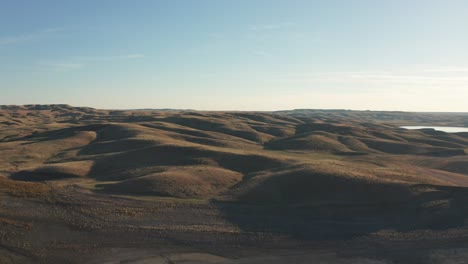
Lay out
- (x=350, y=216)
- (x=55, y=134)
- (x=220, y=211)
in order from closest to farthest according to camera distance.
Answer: (x=350, y=216) < (x=220, y=211) < (x=55, y=134)

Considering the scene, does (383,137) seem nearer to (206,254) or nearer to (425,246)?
(425,246)

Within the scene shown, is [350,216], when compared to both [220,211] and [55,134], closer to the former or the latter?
[220,211]

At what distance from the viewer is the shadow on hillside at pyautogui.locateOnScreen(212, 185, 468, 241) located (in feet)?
139

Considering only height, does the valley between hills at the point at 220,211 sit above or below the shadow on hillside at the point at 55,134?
below

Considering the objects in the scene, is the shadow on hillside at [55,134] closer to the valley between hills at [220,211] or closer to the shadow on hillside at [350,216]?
the valley between hills at [220,211]

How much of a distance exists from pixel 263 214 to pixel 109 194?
66.6 feet

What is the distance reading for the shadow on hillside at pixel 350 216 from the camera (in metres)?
42.2

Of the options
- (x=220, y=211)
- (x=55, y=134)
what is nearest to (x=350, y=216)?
(x=220, y=211)

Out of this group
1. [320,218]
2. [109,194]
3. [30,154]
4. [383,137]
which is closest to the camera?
[320,218]

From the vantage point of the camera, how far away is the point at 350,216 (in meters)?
46.6

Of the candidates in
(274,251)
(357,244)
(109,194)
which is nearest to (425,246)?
(357,244)

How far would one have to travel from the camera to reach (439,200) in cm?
4934

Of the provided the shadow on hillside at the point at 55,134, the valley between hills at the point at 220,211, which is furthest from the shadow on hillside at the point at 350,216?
the shadow on hillside at the point at 55,134

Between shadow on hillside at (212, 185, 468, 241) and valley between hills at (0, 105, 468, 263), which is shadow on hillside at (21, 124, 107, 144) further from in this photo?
shadow on hillside at (212, 185, 468, 241)
